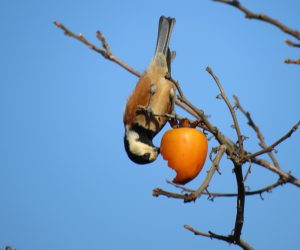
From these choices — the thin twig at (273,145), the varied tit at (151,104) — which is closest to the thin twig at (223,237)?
the thin twig at (273,145)

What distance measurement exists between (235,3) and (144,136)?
3.18 meters

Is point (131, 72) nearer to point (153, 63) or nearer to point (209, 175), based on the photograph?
point (209, 175)

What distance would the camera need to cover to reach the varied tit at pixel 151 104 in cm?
419

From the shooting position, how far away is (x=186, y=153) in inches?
89.8

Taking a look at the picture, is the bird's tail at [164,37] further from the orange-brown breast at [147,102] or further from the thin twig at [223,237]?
the thin twig at [223,237]

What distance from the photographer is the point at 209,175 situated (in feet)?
6.14

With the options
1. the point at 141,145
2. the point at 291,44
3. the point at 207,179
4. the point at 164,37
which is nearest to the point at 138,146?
the point at 141,145

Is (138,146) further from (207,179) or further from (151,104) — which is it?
(207,179)

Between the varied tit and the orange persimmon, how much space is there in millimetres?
1690

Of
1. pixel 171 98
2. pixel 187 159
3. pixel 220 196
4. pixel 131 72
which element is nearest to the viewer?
pixel 187 159

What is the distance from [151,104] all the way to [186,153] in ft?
6.36

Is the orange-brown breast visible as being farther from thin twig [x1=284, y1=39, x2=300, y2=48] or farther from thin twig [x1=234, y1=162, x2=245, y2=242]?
thin twig [x1=284, y1=39, x2=300, y2=48]

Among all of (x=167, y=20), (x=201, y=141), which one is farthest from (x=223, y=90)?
(x=167, y=20)

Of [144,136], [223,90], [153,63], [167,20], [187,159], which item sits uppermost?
[167,20]
